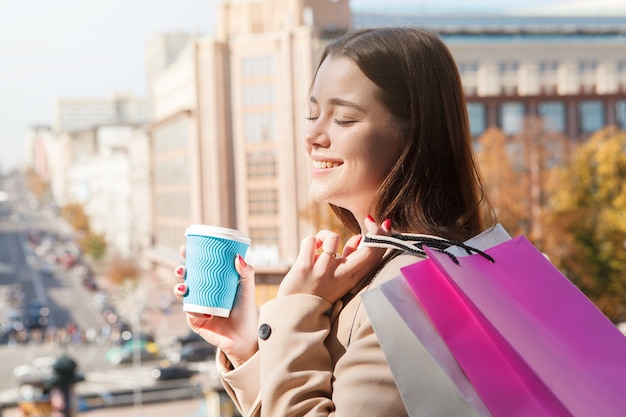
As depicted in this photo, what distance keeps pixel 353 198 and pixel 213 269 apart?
0.34 m

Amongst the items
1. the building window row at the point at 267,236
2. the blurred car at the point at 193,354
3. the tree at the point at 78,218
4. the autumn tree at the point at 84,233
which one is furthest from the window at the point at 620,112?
the tree at the point at 78,218

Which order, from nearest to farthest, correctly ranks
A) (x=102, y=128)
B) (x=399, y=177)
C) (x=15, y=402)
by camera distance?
1. (x=399, y=177)
2. (x=15, y=402)
3. (x=102, y=128)

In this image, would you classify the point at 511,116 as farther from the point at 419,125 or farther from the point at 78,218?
the point at 78,218

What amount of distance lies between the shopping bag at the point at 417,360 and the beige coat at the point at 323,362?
83 mm

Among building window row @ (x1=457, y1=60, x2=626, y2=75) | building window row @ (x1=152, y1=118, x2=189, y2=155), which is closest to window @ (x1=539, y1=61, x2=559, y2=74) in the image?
building window row @ (x1=457, y1=60, x2=626, y2=75)

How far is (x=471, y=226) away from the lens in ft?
6.91

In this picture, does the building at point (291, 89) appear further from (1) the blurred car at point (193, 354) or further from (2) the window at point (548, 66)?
(1) the blurred car at point (193, 354)

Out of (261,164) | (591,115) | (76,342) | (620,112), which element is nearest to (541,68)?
(591,115)

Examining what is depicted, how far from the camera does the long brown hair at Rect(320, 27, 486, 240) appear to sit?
2.00 metres

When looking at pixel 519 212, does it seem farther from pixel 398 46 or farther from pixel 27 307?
pixel 27 307

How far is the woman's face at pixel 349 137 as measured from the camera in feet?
6.65

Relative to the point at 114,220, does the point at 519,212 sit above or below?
above

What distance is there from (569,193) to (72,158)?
4554 inches

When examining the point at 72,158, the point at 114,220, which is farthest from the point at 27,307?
the point at 72,158
